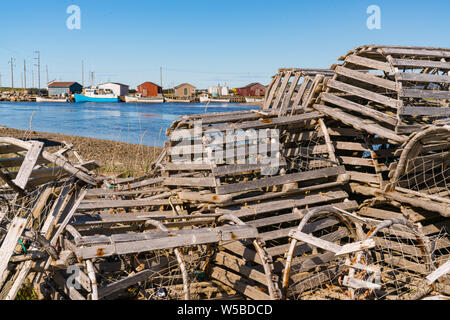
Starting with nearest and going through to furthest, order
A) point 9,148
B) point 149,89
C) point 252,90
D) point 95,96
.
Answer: point 9,148, point 95,96, point 149,89, point 252,90

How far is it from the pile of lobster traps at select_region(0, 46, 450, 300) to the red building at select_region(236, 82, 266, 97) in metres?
66.0

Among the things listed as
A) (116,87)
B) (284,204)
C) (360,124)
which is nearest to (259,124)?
(284,204)

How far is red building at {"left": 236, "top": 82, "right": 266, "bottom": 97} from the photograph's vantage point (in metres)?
70.2

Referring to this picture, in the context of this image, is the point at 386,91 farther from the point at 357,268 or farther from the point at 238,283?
the point at 238,283

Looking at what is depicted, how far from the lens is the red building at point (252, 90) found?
2766 inches

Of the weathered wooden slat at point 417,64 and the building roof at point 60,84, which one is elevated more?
the building roof at point 60,84

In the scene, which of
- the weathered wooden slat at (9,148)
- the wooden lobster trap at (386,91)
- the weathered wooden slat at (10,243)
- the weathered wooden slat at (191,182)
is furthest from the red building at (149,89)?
the weathered wooden slat at (10,243)

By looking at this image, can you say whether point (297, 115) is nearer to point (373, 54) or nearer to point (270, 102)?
point (373, 54)

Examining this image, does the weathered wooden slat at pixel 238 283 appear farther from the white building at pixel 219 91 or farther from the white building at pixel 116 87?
the white building at pixel 219 91

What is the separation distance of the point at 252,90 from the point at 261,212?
69.3 meters

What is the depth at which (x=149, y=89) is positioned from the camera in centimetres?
6988

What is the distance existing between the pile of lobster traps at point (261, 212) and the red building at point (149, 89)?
66.7 metres
